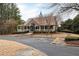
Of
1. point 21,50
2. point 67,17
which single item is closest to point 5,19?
point 21,50

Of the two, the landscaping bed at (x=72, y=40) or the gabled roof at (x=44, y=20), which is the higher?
the gabled roof at (x=44, y=20)

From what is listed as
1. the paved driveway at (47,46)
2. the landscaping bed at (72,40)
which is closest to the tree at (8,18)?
the paved driveway at (47,46)

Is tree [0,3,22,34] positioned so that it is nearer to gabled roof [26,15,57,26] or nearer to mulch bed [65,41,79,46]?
gabled roof [26,15,57,26]

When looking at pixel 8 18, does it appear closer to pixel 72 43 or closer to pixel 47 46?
pixel 47 46

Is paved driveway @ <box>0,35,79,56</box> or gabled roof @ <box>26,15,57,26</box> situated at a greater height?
gabled roof @ <box>26,15,57,26</box>

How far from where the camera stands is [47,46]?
6.14 metres

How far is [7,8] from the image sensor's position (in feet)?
20.2

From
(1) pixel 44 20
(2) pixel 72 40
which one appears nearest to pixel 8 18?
(1) pixel 44 20

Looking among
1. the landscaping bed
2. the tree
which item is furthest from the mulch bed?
the tree

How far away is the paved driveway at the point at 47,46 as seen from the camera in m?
6.07

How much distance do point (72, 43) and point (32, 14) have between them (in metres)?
0.80

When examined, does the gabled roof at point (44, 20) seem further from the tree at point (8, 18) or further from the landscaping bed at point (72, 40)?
the landscaping bed at point (72, 40)

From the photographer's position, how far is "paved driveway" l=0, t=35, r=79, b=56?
607 centimetres

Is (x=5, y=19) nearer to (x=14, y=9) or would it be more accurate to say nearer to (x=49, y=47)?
(x=14, y=9)
